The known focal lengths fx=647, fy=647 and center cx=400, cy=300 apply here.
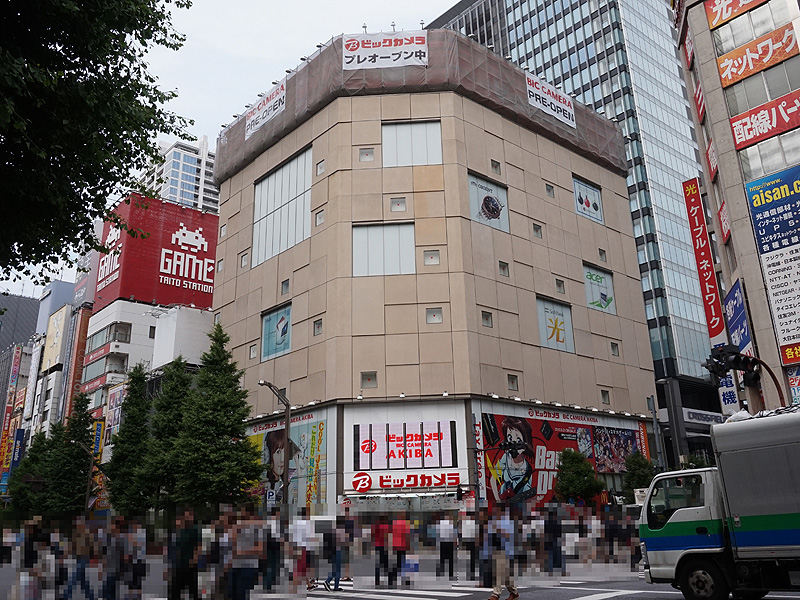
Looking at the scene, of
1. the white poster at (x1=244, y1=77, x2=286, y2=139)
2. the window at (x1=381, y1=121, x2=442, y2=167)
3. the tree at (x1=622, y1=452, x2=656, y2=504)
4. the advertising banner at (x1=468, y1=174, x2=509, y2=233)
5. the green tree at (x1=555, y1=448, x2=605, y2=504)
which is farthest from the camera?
the white poster at (x1=244, y1=77, x2=286, y2=139)

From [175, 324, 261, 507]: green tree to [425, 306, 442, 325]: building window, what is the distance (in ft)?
34.3

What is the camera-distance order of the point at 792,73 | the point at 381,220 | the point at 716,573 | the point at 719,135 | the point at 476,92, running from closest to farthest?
1. the point at 716,573
2. the point at 792,73
3. the point at 719,135
4. the point at 381,220
5. the point at 476,92

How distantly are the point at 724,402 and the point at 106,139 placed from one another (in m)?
32.9

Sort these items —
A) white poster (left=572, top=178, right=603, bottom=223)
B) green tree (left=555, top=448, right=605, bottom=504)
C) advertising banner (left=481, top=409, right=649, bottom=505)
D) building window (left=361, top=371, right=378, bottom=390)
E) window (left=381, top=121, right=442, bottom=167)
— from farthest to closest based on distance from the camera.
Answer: white poster (left=572, top=178, right=603, bottom=223)
window (left=381, top=121, right=442, bottom=167)
building window (left=361, top=371, right=378, bottom=390)
advertising banner (left=481, top=409, right=649, bottom=505)
green tree (left=555, top=448, right=605, bottom=504)

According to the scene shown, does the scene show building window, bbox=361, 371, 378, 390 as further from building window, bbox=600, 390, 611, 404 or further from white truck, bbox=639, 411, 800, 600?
white truck, bbox=639, 411, 800, 600

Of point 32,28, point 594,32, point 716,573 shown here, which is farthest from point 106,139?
point 594,32

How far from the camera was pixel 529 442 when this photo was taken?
3466cm

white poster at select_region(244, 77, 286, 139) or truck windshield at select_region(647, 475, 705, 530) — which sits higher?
white poster at select_region(244, 77, 286, 139)

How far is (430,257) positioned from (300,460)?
42.7 feet

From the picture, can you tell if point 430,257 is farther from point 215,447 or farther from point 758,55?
point 758,55

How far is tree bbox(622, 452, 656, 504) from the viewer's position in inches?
1355

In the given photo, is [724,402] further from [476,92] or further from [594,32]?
[594,32]

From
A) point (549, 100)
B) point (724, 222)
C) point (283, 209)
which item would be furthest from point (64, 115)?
point (549, 100)

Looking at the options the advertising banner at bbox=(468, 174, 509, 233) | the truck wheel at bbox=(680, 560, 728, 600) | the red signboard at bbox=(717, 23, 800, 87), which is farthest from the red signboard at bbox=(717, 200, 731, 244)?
the truck wheel at bbox=(680, 560, 728, 600)
